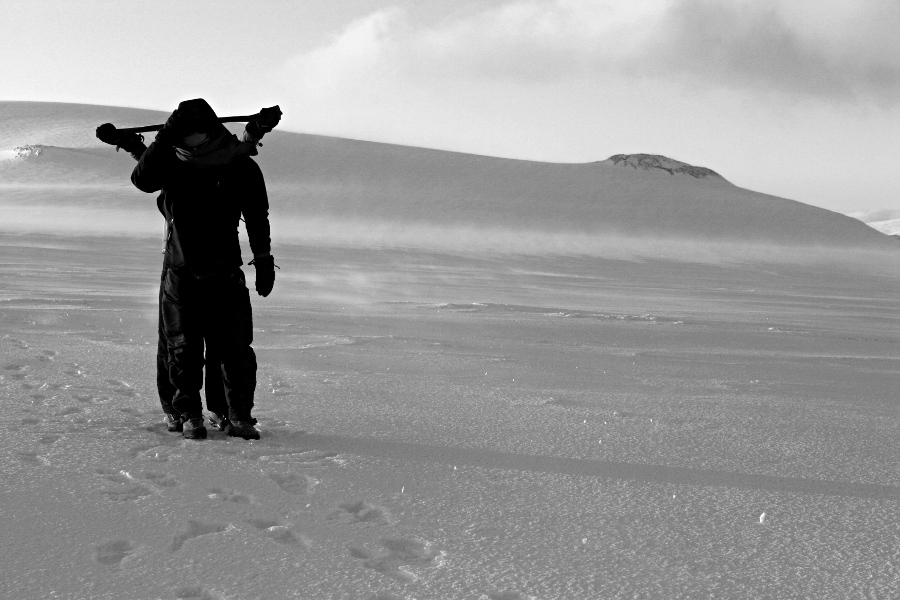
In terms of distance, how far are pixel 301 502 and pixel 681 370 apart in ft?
11.7

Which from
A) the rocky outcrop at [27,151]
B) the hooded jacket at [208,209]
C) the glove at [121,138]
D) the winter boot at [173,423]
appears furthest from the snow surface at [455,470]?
the rocky outcrop at [27,151]

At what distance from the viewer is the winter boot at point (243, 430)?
3.59 meters

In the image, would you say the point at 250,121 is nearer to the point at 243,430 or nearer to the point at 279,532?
the point at 243,430

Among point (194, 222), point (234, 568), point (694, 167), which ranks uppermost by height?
point (694, 167)

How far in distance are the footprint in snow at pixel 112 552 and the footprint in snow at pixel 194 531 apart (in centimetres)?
11

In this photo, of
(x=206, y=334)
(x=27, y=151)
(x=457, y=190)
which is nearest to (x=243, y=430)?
(x=206, y=334)

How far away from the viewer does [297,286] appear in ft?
38.6

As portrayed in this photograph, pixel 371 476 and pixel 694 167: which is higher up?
pixel 694 167

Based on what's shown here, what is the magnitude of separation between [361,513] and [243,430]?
1.01 m

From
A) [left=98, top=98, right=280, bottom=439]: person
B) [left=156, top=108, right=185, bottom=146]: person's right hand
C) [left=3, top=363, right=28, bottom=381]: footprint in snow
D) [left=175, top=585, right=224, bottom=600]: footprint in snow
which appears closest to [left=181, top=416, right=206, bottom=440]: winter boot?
[left=98, top=98, right=280, bottom=439]: person

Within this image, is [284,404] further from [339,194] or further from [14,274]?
[339,194]

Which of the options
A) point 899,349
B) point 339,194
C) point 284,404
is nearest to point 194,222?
point 284,404

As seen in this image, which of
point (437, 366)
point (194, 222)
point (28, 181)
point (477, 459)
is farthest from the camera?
point (28, 181)

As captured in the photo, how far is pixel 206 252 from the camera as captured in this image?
3684 mm
